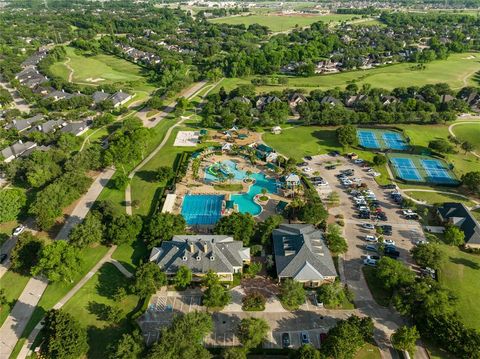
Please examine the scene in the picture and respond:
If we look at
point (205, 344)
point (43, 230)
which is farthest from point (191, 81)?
point (205, 344)

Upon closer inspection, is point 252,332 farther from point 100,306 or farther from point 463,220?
point 463,220

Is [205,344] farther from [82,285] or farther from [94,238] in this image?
[94,238]

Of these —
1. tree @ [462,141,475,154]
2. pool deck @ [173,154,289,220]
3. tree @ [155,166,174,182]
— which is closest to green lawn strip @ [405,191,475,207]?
tree @ [462,141,475,154]

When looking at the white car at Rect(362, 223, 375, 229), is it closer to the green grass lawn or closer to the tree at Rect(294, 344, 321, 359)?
the tree at Rect(294, 344, 321, 359)

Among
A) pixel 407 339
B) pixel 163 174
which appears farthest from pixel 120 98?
pixel 407 339

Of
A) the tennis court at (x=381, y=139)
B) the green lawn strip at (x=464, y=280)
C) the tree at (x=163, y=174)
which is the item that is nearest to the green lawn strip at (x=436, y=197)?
the green lawn strip at (x=464, y=280)

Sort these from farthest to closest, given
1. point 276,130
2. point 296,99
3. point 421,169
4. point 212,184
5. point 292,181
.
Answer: point 296,99
point 276,130
point 421,169
point 212,184
point 292,181
